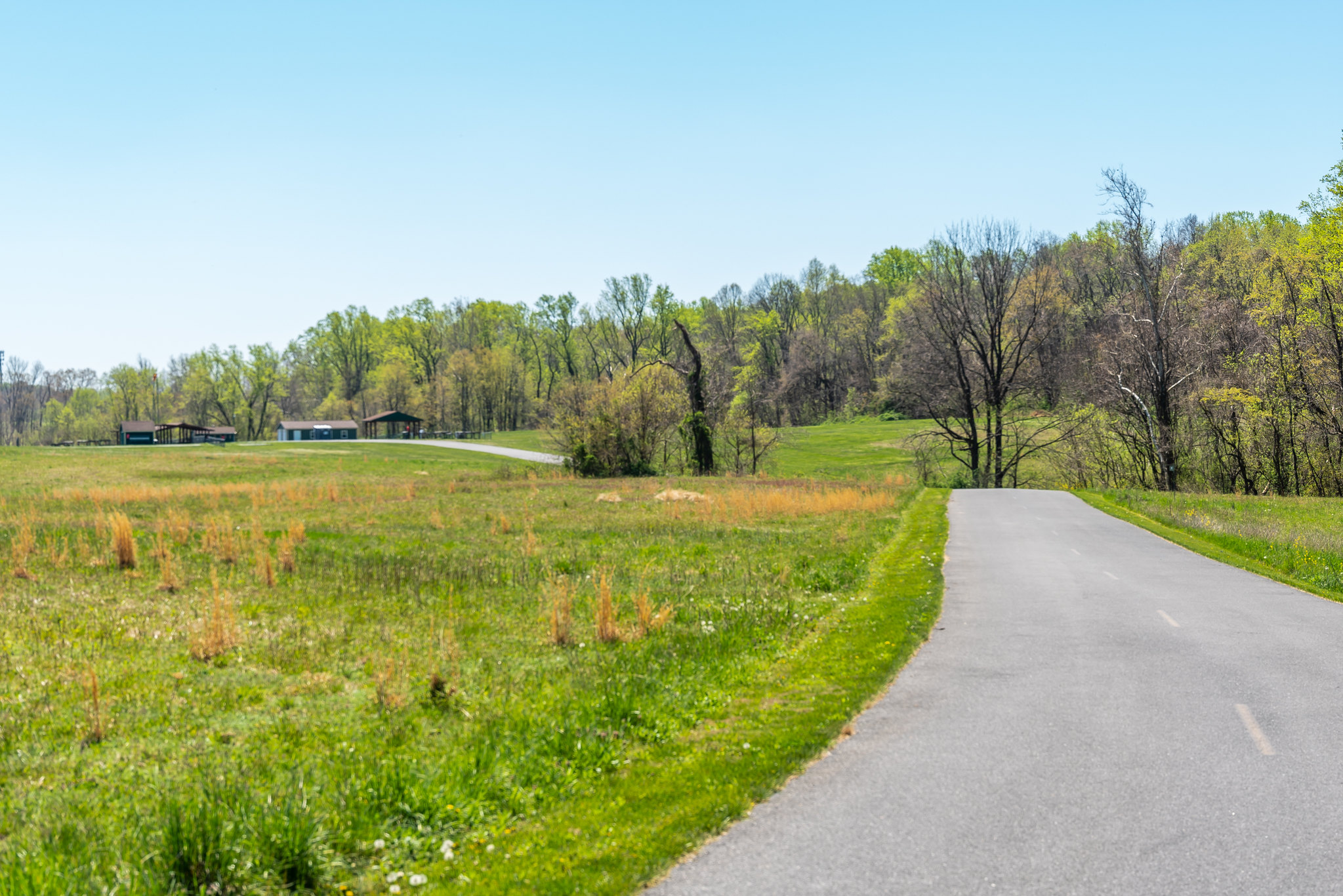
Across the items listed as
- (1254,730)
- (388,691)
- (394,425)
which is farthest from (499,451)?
(1254,730)

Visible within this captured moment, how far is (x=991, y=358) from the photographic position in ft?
179

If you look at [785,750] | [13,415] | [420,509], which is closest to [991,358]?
[420,509]

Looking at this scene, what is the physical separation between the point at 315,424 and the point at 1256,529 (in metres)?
115

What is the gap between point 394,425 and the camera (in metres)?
126

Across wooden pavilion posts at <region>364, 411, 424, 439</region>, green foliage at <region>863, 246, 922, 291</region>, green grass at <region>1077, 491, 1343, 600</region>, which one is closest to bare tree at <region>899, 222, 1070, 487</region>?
green grass at <region>1077, 491, 1343, 600</region>

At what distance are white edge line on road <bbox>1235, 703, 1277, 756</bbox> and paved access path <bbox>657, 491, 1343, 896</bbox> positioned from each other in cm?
2

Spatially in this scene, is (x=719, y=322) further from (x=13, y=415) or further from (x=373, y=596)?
(x=13, y=415)

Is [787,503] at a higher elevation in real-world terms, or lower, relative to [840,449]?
lower

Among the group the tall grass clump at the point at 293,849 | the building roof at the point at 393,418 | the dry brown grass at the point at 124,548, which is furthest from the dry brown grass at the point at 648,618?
the building roof at the point at 393,418

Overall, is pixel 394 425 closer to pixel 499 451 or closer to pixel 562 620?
pixel 499 451

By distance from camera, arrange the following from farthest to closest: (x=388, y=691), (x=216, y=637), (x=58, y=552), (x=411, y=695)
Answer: (x=58, y=552), (x=216, y=637), (x=411, y=695), (x=388, y=691)

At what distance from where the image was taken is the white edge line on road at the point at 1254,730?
6.85 meters

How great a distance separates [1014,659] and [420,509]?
73.3 feet

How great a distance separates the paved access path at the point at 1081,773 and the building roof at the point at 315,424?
11698 centimetres
